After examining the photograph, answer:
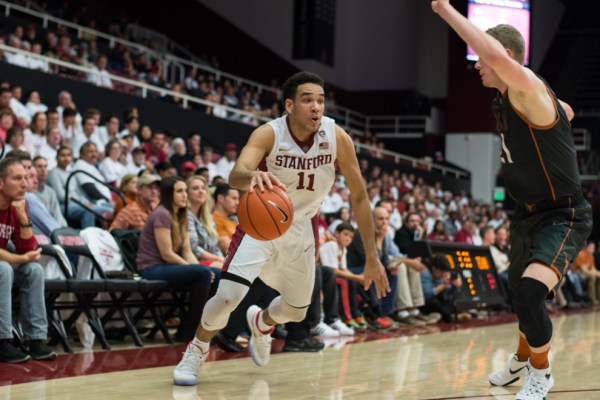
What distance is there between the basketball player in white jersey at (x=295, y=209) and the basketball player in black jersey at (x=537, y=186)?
97cm

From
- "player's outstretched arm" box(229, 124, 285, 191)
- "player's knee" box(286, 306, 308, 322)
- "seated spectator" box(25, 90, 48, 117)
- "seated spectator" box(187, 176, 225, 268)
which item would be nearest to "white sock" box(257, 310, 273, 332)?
"player's knee" box(286, 306, 308, 322)

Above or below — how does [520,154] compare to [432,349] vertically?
above

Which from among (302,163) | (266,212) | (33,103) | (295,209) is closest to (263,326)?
(295,209)

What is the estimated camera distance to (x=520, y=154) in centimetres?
433

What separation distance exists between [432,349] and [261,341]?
2254 millimetres

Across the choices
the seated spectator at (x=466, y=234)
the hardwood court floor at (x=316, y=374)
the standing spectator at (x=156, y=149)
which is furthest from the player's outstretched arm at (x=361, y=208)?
the seated spectator at (x=466, y=234)

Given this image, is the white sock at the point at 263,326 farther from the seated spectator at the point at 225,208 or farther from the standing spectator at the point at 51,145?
the standing spectator at the point at 51,145

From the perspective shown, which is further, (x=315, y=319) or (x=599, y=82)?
(x=599, y=82)

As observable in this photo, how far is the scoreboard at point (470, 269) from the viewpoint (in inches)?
423

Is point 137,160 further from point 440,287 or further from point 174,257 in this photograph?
point 440,287

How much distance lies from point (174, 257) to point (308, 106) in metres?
2.65

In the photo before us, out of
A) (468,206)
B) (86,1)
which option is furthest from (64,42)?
(468,206)

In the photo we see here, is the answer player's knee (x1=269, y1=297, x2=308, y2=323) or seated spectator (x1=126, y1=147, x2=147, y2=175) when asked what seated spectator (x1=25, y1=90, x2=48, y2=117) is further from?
player's knee (x1=269, y1=297, x2=308, y2=323)

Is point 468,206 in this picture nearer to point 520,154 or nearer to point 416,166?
point 416,166
